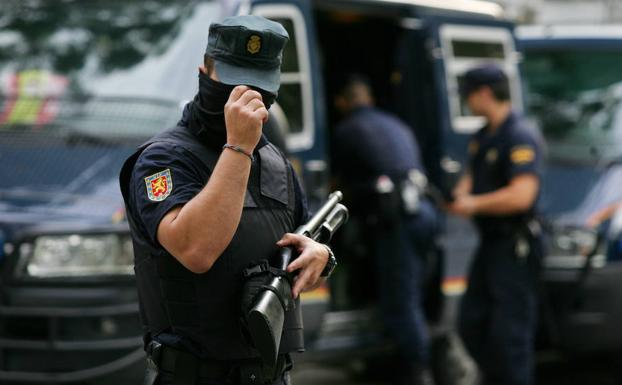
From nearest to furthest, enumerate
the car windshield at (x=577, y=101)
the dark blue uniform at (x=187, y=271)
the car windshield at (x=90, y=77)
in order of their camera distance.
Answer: the dark blue uniform at (x=187, y=271)
the car windshield at (x=90, y=77)
the car windshield at (x=577, y=101)

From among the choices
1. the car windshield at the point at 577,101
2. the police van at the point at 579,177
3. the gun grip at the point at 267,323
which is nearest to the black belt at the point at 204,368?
the gun grip at the point at 267,323

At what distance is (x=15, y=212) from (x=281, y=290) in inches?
79.4

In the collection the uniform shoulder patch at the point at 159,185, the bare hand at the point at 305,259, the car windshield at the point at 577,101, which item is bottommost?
the car windshield at the point at 577,101

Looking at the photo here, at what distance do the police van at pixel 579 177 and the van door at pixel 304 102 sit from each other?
155 centimetres

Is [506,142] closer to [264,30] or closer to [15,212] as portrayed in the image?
[15,212]

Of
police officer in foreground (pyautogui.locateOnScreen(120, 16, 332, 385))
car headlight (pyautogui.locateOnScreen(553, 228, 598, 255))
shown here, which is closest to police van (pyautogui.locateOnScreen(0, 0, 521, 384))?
car headlight (pyautogui.locateOnScreen(553, 228, 598, 255))

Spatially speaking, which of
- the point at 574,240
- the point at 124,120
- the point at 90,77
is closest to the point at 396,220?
the point at 574,240

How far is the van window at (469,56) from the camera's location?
6438mm

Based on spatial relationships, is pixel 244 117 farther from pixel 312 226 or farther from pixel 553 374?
pixel 553 374

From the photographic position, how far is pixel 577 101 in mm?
7379

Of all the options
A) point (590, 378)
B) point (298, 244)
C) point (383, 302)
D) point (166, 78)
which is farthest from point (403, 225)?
point (298, 244)

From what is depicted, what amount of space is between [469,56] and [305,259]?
159 inches

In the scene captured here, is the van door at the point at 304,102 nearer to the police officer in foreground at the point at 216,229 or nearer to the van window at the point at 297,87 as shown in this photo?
the van window at the point at 297,87

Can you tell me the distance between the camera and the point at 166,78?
5.12 m
